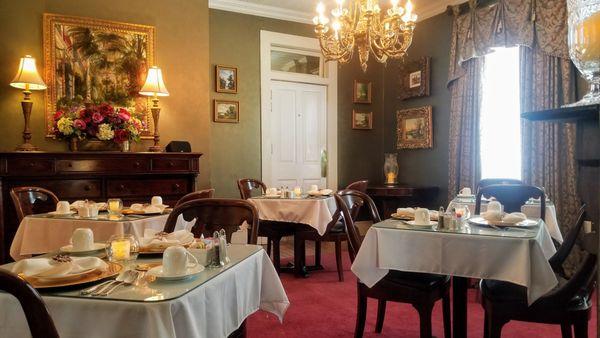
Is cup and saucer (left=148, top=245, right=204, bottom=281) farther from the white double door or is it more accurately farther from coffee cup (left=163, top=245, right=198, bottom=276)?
the white double door

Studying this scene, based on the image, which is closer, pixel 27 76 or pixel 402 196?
pixel 27 76

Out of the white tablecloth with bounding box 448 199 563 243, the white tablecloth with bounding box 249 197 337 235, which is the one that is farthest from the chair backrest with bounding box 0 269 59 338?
the white tablecloth with bounding box 448 199 563 243

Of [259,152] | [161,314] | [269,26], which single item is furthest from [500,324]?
[269,26]

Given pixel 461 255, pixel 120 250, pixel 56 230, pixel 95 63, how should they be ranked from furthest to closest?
pixel 95 63 < pixel 56 230 < pixel 461 255 < pixel 120 250

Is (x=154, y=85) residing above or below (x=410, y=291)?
above

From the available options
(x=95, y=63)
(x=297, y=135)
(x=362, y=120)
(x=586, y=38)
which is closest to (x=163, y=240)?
(x=586, y=38)

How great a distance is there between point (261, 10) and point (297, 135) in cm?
180

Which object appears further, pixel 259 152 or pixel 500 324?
pixel 259 152

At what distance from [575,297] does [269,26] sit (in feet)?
16.4

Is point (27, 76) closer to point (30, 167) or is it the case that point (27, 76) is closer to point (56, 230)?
point (30, 167)

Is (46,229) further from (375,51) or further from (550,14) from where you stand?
(550,14)

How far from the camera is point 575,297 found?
1.88 metres

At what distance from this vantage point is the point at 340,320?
2945mm

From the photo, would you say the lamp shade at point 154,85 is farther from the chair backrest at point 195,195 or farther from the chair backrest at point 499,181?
the chair backrest at point 499,181
